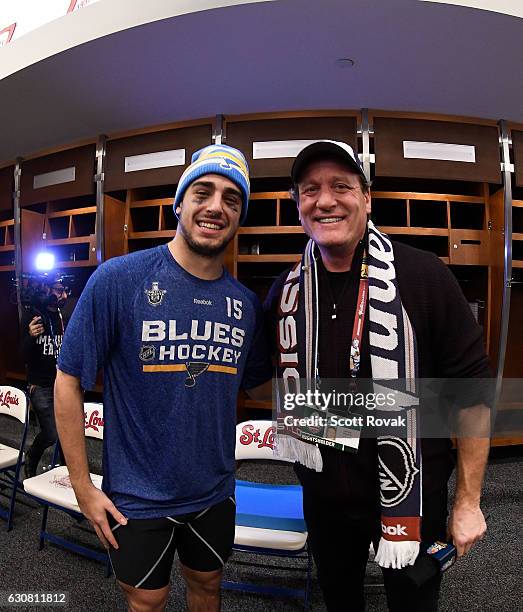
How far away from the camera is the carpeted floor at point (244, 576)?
156 centimetres

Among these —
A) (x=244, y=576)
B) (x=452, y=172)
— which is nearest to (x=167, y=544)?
(x=244, y=576)

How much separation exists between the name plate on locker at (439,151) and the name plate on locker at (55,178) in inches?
121

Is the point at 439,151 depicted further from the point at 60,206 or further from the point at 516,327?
the point at 60,206

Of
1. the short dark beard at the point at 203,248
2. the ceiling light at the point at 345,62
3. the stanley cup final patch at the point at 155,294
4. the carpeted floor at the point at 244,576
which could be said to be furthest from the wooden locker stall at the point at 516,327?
the stanley cup final patch at the point at 155,294

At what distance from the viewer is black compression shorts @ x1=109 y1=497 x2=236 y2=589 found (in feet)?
2.92

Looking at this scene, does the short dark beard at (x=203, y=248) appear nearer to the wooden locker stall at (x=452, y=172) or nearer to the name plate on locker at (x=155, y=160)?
the wooden locker stall at (x=452, y=172)

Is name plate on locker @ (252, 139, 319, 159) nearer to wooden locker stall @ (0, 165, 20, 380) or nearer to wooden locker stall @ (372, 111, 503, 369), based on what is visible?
wooden locker stall @ (372, 111, 503, 369)

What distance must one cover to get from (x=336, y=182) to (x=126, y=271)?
0.59 m

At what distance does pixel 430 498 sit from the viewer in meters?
0.89

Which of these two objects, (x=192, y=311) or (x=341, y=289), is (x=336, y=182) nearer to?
(x=341, y=289)

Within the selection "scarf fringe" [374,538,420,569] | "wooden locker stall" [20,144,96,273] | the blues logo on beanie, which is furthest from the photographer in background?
"scarf fringe" [374,538,420,569]

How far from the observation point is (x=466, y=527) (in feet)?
2.74

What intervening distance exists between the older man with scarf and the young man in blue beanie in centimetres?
21

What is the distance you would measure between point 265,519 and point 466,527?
0.90 metres
